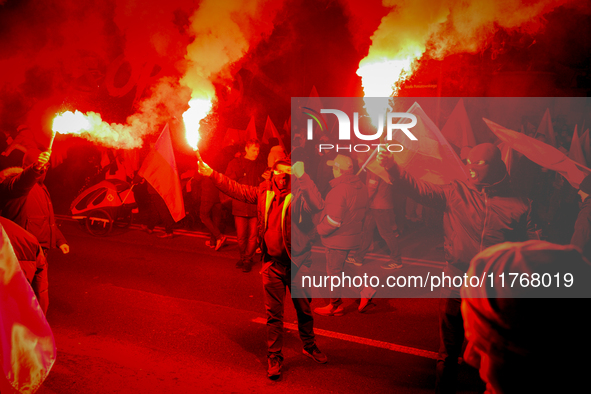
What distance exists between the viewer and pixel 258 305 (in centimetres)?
566

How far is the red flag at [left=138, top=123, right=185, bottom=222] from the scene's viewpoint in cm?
555

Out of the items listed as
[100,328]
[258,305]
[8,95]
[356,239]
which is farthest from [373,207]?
[8,95]

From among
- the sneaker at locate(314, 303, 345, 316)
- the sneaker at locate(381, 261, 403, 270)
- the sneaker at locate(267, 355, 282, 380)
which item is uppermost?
the sneaker at locate(381, 261, 403, 270)

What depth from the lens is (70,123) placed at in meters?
5.26

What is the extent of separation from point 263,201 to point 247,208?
3.04 m

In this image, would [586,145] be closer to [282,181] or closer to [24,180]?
[282,181]

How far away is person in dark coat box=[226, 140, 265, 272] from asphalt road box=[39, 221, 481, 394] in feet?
1.28

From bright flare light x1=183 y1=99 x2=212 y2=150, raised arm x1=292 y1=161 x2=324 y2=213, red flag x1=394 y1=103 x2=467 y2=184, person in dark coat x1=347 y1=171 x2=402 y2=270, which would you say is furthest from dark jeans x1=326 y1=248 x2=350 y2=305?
bright flare light x1=183 y1=99 x2=212 y2=150

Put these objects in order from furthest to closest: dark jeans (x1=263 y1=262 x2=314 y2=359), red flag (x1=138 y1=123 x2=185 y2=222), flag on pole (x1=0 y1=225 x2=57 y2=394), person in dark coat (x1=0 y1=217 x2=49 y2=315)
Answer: red flag (x1=138 y1=123 x2=185 y2=222) → dark jeans (x1=263 y1=262 x2=314 y2=359) → person in dark coat (x1=0 y1=217 x2=49 y2=315) → flag on pole (x1=0 y1=225 x2=57 y2=394)

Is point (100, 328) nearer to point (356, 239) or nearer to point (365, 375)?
point (365, 375)

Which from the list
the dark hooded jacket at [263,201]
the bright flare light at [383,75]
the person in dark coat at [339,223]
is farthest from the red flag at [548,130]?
the dark hooded jacket at [263,201]

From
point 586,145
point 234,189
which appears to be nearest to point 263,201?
point 234,189

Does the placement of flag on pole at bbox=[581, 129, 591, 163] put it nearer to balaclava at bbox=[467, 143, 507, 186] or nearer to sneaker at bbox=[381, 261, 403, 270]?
sneaker at bbox=[381, 261, 403, 270]

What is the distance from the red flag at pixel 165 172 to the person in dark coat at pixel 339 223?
219cm
